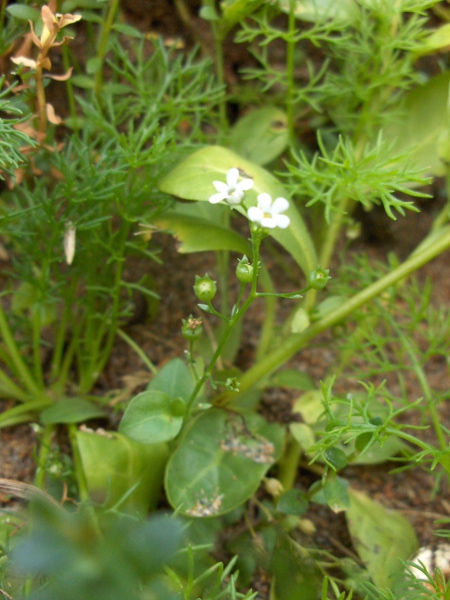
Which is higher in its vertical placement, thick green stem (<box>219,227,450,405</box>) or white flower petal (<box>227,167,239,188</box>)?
white flower petal (<box>227,167,239,188</box>)

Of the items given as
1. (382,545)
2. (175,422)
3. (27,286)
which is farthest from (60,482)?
(382,545)

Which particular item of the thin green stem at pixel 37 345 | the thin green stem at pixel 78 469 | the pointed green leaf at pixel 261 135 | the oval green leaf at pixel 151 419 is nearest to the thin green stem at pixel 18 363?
the thin green stem at pixel 37 345

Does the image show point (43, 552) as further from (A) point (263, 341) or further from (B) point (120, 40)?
(B) point (120, 40)

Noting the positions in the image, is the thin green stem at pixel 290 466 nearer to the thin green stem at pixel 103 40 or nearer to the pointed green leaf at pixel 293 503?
the pointed green leaf at pixel 293 503

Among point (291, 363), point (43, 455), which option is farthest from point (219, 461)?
point (291, 363)

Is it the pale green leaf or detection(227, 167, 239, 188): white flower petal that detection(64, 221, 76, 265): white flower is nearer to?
detection(227, 167, 239, 188): white flower petal

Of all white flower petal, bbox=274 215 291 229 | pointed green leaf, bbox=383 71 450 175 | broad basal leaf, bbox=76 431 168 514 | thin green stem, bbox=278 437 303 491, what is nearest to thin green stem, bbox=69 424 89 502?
broad basal leaf, bbox=76 431 168 514
